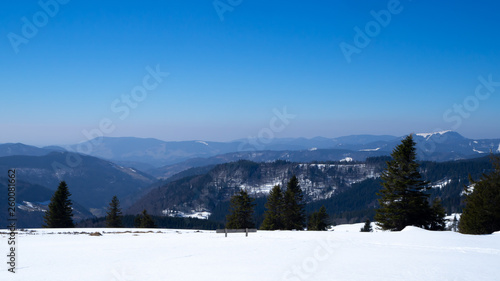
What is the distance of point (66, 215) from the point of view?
55.5 metres

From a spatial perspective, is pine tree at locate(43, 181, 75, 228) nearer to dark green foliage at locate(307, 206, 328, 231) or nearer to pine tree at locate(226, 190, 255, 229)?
pine tree at locate(226, 190, 255, 229)

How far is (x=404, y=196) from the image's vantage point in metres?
36.0

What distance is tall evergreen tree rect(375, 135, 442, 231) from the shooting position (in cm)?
3584

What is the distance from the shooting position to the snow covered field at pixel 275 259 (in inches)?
529

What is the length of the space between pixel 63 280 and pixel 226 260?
23.4ft

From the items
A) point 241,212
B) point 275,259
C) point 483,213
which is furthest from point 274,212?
point 275,259

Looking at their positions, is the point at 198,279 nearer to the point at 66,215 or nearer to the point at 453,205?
the point at 66,215

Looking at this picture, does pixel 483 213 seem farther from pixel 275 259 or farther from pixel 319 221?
pixel 319 221

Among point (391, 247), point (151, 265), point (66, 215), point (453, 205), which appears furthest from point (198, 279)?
point (453, 205)

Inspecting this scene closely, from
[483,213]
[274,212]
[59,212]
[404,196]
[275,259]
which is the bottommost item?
[59,212]

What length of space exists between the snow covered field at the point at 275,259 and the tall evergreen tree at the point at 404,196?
13.2 m

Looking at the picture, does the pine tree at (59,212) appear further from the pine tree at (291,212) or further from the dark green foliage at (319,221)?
the dark green foliage at (319,221)

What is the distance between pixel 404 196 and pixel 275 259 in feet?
82.3

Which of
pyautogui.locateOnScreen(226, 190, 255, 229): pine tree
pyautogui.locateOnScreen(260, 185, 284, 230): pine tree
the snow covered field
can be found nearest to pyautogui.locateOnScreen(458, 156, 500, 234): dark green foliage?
the snow covered field
